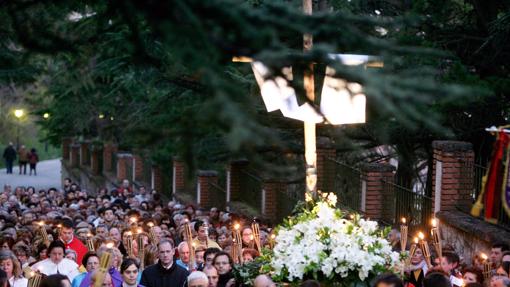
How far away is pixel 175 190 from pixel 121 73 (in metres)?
7.18

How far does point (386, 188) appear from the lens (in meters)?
18.3

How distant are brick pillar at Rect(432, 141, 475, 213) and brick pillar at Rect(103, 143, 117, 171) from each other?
91.3 feet

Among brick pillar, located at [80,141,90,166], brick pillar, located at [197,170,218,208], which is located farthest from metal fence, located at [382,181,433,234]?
brick pillar, located at [80,141,90,166]

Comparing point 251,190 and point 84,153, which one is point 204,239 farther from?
point 84,153

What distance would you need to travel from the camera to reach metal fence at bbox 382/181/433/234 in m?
17.0

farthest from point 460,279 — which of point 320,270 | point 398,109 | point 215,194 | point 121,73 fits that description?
point 215,194

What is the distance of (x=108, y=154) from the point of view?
4366cm

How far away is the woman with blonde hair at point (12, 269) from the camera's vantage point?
10781 mm

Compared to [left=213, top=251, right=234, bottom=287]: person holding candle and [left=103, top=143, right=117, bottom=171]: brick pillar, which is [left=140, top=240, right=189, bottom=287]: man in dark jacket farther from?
[left=103, top=143, right=117, bottom=171]: brick pillar

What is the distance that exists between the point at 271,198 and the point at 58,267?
11.3 metres

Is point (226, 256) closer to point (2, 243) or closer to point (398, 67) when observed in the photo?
point (2, 243)

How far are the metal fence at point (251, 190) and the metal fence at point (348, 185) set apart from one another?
349 centimetres

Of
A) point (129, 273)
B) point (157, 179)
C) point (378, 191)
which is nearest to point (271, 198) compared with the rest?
point (378, 191)

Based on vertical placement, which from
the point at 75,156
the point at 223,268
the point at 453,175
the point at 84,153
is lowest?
the point at 75,156
